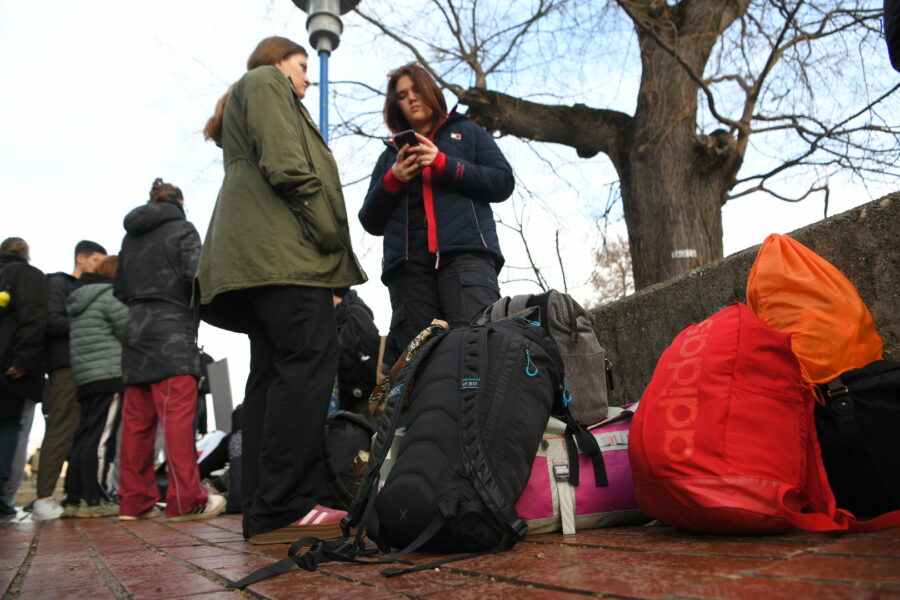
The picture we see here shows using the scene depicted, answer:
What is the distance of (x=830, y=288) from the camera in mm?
2121

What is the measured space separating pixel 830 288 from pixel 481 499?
1242 mm

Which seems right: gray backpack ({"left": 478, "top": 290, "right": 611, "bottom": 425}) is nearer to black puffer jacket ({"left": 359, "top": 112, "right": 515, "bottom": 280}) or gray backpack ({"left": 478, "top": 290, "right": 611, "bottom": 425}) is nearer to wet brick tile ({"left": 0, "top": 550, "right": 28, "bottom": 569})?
black puffer jacket ({"left": 359, "top": 112, "right": 515, "bottom": 280})

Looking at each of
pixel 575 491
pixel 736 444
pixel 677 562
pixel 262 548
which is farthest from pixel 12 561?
pixel 736 444

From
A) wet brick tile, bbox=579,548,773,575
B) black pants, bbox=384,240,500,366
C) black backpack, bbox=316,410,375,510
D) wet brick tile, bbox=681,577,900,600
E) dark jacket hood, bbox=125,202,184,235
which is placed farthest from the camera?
dark jacket hood, bbox=125,202,184,235

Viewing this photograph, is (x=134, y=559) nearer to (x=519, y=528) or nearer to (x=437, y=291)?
(x=519, y=528)

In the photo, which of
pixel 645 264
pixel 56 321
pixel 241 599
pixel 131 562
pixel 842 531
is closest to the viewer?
pixel 241 599

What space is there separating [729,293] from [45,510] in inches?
187

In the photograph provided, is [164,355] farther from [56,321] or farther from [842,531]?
[842,531]

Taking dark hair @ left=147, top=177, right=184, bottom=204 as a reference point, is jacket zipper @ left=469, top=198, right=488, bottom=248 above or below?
below

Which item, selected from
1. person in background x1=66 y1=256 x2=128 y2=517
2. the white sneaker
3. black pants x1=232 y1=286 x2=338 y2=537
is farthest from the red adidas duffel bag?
the white sneaker

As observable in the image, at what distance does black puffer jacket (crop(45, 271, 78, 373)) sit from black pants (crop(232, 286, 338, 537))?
332cm

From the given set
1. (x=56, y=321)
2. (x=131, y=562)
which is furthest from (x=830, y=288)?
(x=56, y=321)

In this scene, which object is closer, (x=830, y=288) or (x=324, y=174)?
(x=830, y=288)

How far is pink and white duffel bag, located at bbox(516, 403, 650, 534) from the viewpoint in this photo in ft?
7.25
